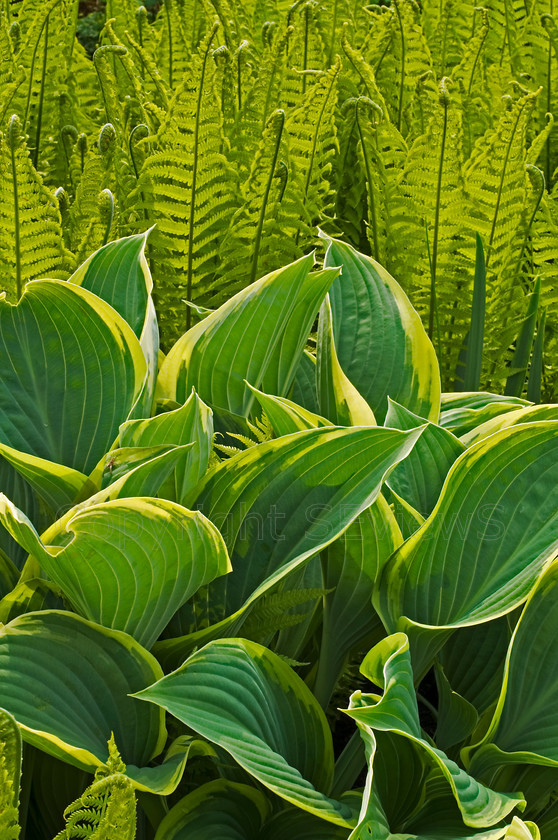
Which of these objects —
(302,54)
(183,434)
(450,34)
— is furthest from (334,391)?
(450,34)

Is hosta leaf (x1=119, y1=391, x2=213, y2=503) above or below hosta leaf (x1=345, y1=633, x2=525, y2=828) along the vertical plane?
above

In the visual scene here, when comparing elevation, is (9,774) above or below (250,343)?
below

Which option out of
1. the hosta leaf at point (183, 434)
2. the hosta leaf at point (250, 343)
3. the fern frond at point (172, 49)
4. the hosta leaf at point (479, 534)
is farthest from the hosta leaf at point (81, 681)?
the fern frond at point (172, 49)

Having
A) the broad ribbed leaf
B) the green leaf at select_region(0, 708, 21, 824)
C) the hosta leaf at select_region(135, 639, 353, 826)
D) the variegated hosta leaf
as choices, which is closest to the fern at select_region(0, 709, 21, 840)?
the green leaf at select_region(0, 708, 21, 824)

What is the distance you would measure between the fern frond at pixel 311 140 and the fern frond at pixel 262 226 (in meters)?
0.04

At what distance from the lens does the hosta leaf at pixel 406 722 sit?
0.84 m

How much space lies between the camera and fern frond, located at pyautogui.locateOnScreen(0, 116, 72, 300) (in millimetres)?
1374

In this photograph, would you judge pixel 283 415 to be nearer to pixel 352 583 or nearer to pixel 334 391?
pixel 334 391

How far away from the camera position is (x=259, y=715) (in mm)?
936

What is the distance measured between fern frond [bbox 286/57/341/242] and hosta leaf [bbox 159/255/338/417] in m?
0.43

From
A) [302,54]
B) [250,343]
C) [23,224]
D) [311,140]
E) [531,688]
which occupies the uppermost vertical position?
[302,54]

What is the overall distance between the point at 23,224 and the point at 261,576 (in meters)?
0.73

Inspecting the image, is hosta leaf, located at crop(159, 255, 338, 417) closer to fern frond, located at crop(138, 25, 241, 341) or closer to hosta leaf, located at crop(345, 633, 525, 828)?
fern frond, located at crop(138, 25, 241, 341)

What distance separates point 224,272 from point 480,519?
0.80 m
